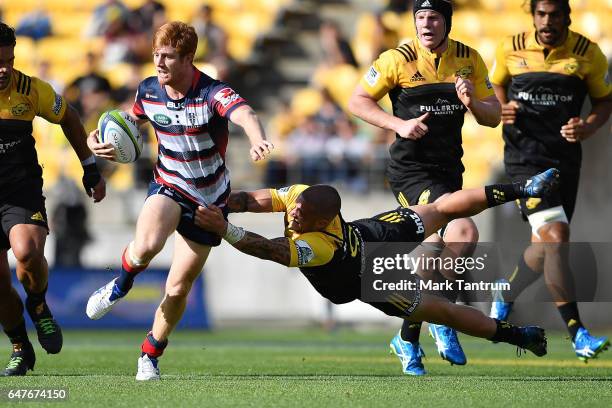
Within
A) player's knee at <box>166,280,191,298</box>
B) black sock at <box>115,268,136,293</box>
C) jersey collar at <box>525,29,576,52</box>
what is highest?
jersey collar at <box>525,29,576,52</box>

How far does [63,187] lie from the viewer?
54.3ft

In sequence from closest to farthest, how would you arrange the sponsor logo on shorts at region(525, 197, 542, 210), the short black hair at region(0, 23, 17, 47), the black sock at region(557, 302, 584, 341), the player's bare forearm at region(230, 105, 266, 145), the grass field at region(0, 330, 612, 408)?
the grass field at region(0, 330, 612, 408) → the player's bare forearm at region(230, 105, 266, 145) → the short black hair at region(0, 23, 17, 47) → the black sock at region(557, 302, 584, 341) → the sponsor logo on shorts at region(525, 197, 542, 210)

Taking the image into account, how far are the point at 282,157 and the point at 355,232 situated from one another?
9.04 metres

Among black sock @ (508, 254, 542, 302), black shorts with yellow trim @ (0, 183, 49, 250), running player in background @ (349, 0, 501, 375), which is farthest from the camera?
black sock @ (508, 254, 542, 302)

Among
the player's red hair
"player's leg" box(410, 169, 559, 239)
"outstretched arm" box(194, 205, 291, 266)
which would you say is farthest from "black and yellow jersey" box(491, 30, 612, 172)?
"outstretched arm" box(194, 205, 291, 266)

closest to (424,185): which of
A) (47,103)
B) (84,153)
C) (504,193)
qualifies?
(504,193)

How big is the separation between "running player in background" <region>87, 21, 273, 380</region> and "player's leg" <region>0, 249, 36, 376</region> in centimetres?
114

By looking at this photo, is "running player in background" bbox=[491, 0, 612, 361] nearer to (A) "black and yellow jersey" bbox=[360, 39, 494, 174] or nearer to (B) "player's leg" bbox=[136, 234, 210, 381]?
(A) "black and yellow jersey" bbox=[360, 39, 494, 174]

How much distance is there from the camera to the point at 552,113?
33.5 ft

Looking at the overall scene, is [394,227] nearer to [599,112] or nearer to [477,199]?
[477,199]

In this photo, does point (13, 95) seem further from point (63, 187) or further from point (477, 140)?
point (477, 140)

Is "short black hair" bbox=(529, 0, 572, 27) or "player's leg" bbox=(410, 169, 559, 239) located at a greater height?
"short black hair" bbox=(529, 0, 572, 27)

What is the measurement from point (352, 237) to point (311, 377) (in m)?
1.29

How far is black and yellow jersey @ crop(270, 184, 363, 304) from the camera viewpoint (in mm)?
7652
